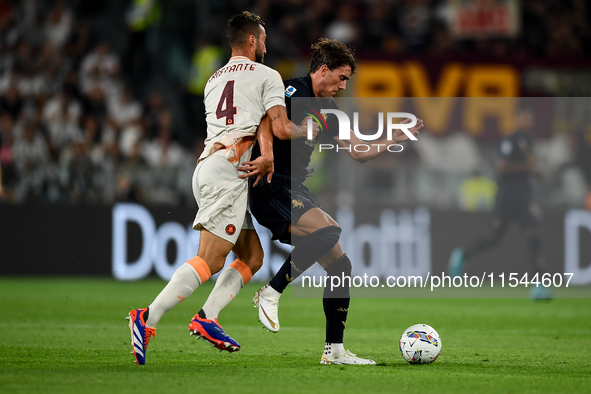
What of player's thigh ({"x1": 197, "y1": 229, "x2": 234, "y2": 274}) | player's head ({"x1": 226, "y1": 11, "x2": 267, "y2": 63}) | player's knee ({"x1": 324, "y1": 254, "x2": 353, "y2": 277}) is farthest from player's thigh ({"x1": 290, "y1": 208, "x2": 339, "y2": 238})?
player's head ({"x1": 226, "y1": 11, "x2": 267, "y2": 63})

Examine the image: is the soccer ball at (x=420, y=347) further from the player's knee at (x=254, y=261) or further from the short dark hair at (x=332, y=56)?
the short dark hair at (x=332, y=56)

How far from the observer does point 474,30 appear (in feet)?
51.7

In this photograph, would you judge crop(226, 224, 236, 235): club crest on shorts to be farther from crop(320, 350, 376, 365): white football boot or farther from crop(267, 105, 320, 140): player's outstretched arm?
crop(320, 350, 376, 365): white football boot

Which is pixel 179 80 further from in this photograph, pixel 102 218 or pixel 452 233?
pixel 452 233

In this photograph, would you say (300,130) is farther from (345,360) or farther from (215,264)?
(345,360)

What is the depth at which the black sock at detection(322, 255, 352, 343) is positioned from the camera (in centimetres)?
562

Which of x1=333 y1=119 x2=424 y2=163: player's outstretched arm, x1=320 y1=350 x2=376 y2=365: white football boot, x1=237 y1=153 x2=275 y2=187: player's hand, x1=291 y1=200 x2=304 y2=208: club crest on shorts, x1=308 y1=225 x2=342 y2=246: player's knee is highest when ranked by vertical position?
x1=333 y1=119 x2=424 y2=163: player's outstretched arm

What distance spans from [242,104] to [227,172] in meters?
0.48

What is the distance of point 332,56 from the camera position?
571cm

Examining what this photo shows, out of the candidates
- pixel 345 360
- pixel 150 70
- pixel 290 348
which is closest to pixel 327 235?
pixel 345 360

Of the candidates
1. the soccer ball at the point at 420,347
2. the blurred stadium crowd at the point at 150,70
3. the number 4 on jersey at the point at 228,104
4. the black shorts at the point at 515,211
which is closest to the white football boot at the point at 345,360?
the soccer ball at the point at 420,347

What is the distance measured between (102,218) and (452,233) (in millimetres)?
5538

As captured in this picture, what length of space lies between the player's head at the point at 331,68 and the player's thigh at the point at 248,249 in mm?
1116

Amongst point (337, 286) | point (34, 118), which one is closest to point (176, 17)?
point (34, 118)
